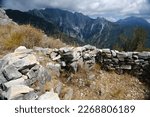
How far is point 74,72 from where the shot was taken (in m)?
11.8

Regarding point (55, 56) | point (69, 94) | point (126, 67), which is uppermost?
point (55, 56)

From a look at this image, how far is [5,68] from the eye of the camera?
323 inches

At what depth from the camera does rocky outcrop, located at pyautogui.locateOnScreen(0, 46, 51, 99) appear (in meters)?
6.95

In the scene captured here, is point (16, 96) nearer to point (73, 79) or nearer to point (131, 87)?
point (73, 79)

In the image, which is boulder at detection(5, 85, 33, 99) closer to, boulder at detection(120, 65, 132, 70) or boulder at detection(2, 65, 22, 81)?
boulder at detection(2, 65, 22, 81)

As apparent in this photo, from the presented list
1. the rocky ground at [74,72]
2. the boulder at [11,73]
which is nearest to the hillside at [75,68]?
the rocky ground at [74,72]

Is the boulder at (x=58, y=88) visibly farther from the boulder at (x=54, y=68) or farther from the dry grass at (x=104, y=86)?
the dry grass at (x=104, y=86)

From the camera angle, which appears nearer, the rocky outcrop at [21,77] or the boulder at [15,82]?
the rocky outcrop at [21,77]

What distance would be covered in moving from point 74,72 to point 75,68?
0.18m

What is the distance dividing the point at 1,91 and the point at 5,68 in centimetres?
91

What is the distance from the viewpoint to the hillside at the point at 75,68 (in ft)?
30.4

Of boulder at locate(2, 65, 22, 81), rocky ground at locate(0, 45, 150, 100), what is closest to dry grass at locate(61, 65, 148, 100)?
rocky ground at locate(0, 45, 150, 100)

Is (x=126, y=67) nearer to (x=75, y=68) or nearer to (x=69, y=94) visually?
(x=75, y=68)

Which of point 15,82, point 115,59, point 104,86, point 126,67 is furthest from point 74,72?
point 15,82
